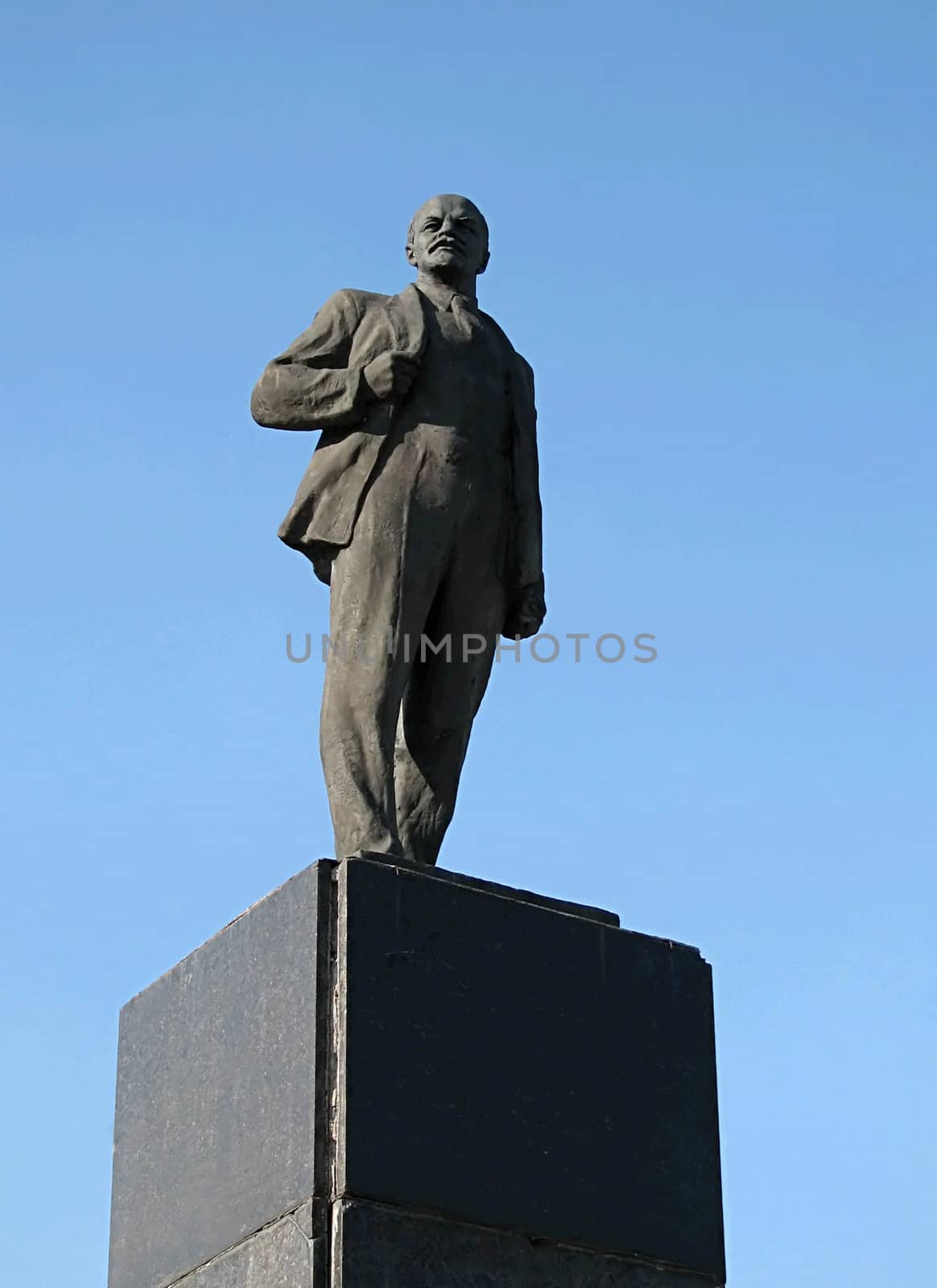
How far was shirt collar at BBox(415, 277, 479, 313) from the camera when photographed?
8297mm

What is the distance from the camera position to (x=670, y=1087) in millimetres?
7348

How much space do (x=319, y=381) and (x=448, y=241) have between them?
0.83 metres

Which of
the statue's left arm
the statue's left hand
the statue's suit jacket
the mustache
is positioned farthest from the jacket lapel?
the statue's left hand

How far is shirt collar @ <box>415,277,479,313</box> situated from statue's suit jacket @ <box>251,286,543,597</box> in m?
0.08

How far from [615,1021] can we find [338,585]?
1931 mm

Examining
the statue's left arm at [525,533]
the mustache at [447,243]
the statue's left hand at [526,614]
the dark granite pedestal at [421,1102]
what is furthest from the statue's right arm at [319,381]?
the dark granite pedestal at [421,1102]

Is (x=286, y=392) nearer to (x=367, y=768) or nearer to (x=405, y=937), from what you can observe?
(x=367, y=768)

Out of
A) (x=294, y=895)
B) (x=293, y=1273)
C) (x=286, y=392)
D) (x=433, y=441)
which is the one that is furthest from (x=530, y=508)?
(x=293, y=1273)

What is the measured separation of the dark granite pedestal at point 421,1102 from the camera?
21.4 ft

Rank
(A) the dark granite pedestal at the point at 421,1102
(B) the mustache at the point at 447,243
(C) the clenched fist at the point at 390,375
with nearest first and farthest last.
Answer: (A) the dark granite pedestal at the point at 421,1102 → (C) the clenched fist at the point at 390,375 → (B) the mustache at the point at 447,243

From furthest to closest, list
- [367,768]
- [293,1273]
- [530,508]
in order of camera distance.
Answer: [530,508] → [367,768] → [293,1273]

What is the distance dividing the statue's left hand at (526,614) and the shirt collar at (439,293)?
1.17m

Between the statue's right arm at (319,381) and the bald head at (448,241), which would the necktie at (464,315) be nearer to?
the bald head at (448,241)

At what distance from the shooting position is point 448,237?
8352 millimetres
